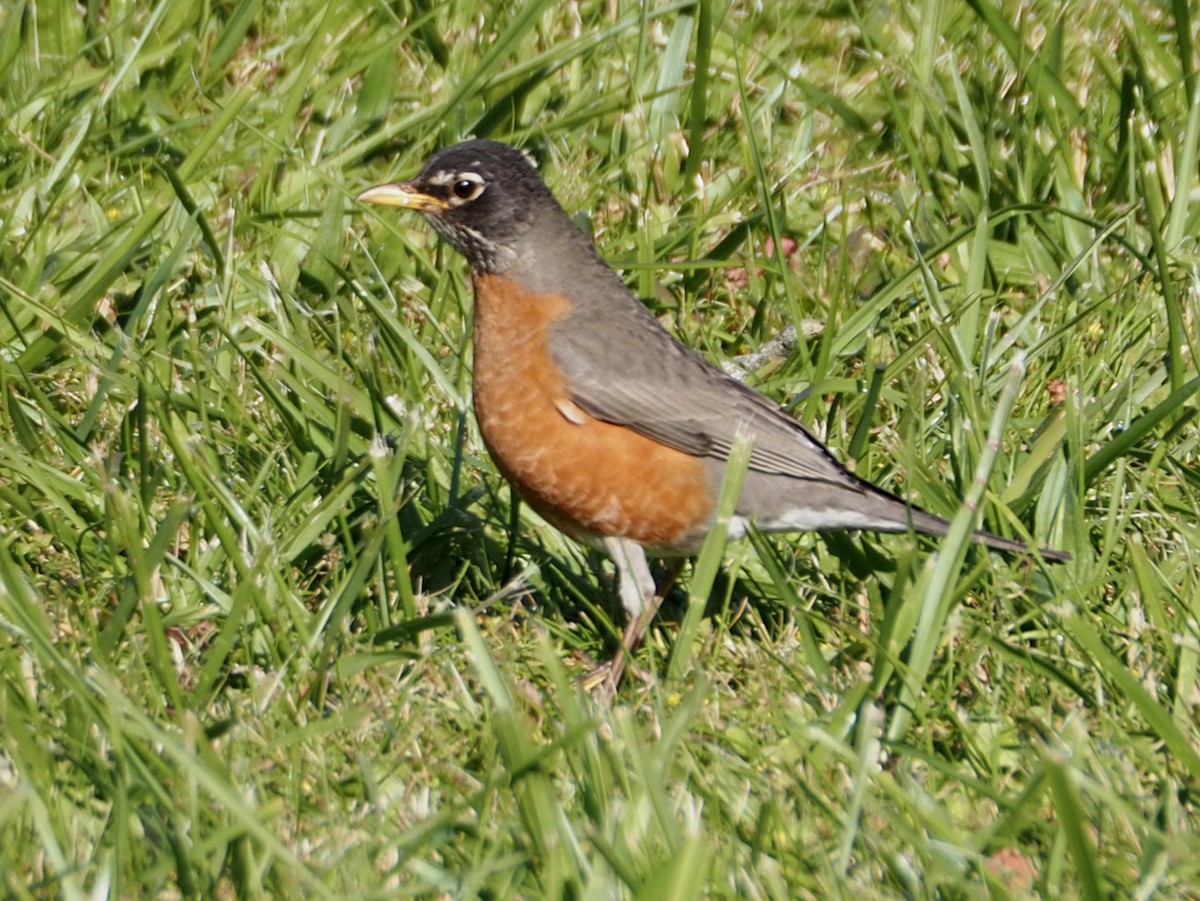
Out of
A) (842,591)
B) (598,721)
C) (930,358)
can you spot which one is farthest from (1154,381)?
(598,721)

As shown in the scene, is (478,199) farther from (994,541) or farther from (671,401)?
(994,541)

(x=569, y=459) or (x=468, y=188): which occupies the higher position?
(x=468, y=188)

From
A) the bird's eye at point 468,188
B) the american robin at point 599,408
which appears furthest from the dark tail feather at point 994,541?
the bird's eye at point 468,188

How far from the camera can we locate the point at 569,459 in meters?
4.23

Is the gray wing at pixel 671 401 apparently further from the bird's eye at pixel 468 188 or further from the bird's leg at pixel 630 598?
the bird's eye at pixel 468 188

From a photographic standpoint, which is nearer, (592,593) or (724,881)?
(724,881)

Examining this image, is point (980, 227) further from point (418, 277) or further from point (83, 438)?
point (83, 438)

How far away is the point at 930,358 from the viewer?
203 inches

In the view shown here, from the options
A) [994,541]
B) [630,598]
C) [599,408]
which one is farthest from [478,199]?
[994,541]

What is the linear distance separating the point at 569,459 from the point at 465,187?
837 millimetres

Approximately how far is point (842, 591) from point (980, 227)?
129cm

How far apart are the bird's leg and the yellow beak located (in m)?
1.03

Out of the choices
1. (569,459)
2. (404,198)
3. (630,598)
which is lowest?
(630,598)

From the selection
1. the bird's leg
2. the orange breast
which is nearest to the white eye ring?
the orange breast
